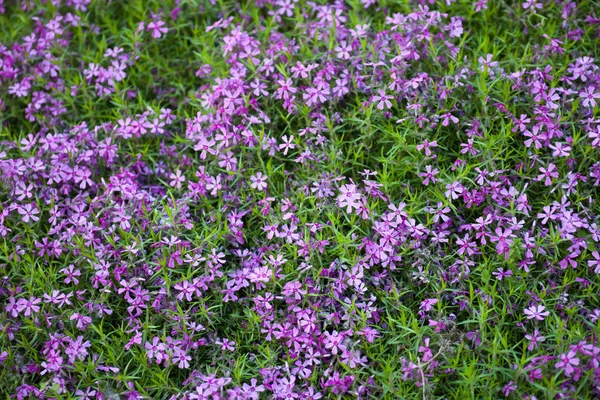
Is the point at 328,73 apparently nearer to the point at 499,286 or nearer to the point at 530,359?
the point at 499,286

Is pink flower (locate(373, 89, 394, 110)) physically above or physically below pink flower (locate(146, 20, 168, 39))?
below

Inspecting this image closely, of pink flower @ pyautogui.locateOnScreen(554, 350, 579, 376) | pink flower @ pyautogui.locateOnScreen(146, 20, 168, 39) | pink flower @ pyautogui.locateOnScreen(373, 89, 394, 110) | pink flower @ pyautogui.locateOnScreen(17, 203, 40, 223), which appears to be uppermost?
pink flower @ pyautogui.locateOnScreen(146, 20, 168, 39)

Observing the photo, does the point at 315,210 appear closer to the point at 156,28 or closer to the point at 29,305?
the point at 29,305

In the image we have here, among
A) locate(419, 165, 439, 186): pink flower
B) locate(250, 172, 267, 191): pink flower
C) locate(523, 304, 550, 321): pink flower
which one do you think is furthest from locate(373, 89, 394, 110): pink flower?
locate(523, 304, 550, 321): pink flower

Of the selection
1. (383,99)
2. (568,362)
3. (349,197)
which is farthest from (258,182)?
(568,362)

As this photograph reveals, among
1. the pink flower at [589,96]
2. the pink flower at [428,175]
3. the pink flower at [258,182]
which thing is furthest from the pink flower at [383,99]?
the pink flower at [589,96]

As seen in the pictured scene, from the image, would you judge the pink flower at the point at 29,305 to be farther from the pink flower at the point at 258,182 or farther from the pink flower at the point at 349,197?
the pink flower at the point at 349,197

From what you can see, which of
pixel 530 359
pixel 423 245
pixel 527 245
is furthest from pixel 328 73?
pixel 530 359

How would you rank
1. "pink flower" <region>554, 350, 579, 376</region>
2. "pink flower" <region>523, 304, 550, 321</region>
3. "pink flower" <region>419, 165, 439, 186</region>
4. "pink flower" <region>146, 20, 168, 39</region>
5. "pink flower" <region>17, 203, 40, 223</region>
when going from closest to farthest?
"pink flower" <region>554, 350, 579, 376</region>
"pink flower" <region>523, 304, 550, 321</region>
"pink flower" <region>419, 165, 439, 186</region>
"pink flower" <region>17, 203, 40, 223</region>
"pink flower" <region>146, 20, 168, 39</region>

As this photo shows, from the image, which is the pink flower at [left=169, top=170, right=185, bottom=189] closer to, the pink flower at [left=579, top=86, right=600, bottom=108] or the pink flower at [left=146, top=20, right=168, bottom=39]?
the pink flower at [left=146, top=20, right=168, bottom=39]
